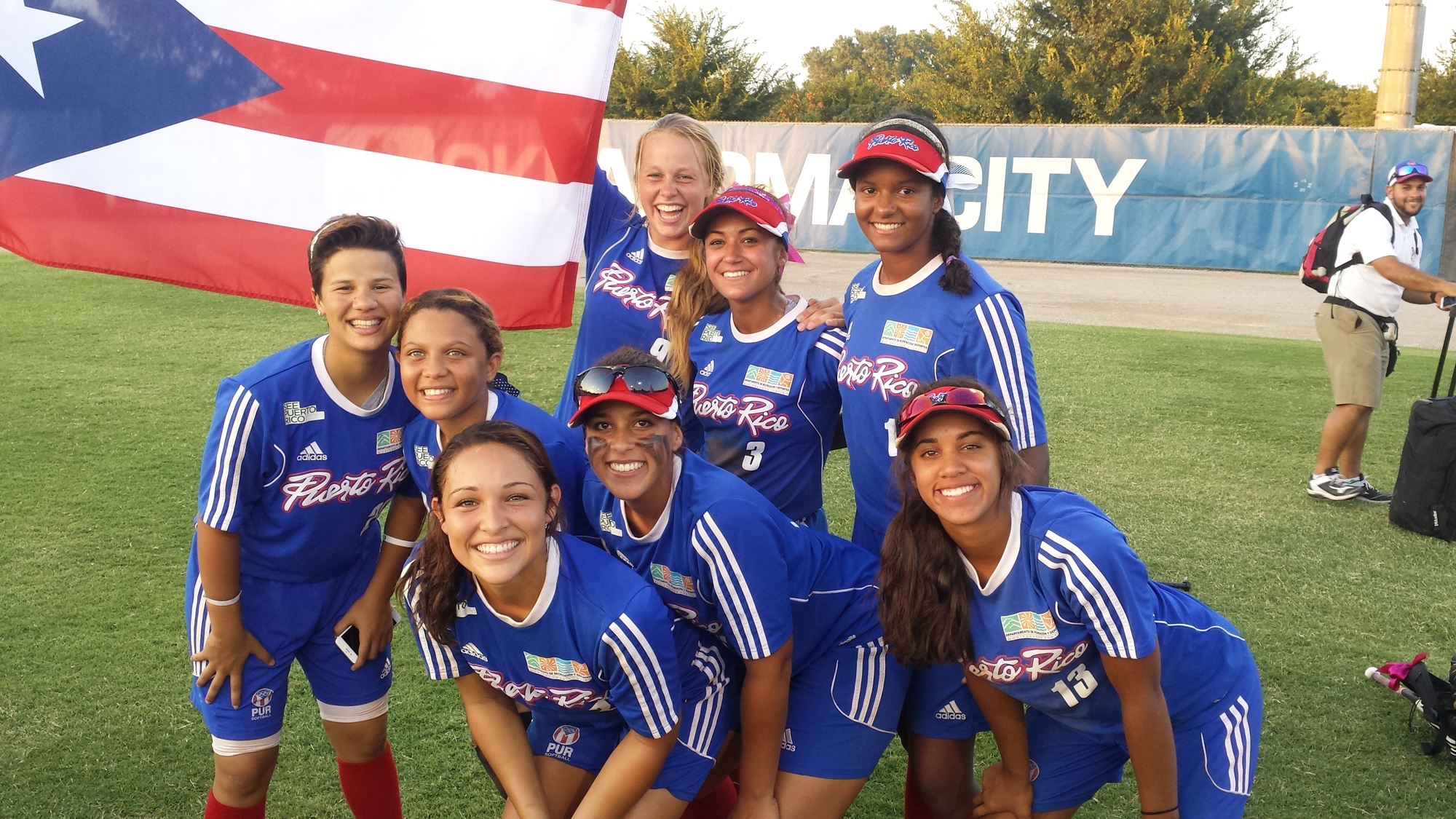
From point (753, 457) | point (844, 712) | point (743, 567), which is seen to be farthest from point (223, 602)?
point (844, 712)

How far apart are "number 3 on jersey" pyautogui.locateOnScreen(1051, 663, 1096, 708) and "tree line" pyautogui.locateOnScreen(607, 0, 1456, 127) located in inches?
1006

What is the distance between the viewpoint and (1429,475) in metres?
5.92

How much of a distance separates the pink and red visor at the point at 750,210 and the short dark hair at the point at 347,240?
2.78ft

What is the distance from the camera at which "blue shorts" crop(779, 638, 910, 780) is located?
288cm

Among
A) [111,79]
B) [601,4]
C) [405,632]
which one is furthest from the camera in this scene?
[405,632]

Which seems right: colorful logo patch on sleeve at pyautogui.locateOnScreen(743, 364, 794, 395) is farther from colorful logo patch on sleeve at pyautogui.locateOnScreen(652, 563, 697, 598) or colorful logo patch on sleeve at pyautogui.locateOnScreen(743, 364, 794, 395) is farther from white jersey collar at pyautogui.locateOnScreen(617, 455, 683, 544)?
colorful logo patch on sleeve at pyautogui.locateOnScreen(652, 563, 697, 598)

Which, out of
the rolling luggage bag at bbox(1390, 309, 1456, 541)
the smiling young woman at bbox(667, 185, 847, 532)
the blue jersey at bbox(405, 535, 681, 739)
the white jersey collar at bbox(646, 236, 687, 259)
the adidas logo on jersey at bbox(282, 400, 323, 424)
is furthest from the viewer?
the rolling luggage bag at bbox(1390, 309, 1456, 541)

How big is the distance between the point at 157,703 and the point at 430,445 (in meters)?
1.92

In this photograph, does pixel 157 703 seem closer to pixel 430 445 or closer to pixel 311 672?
pixel 311 672

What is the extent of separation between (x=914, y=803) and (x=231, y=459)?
2046mm

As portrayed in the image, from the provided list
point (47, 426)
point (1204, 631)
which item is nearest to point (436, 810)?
point (1204, 631)

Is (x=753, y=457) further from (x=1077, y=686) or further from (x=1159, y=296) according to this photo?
(x=1159, y=296)

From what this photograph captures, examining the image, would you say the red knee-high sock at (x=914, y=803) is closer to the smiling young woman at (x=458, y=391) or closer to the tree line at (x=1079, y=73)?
the smiling young woman at (x=458, y=391)

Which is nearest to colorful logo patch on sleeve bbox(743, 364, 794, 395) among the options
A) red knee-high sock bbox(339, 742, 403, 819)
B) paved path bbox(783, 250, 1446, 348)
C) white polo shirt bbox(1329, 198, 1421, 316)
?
red knee-high sock bbox(339, 742, 403, 819)
